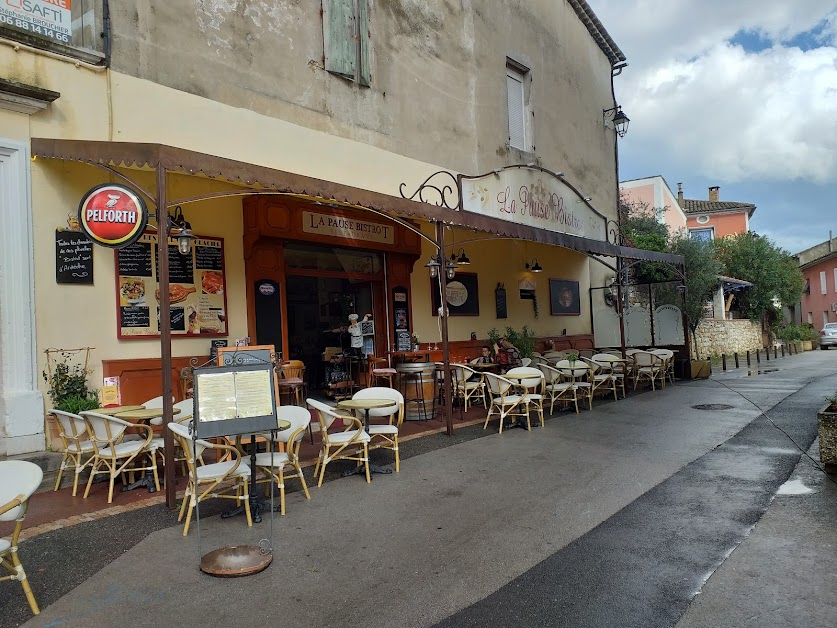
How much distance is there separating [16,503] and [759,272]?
31160 millimetres

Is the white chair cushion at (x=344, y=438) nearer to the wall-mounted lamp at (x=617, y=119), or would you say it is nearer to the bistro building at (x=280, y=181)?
the bistro building at (x=280, y=181)

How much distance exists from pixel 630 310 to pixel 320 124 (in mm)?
9962

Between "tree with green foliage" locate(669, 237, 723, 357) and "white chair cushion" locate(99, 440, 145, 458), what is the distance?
16.2m

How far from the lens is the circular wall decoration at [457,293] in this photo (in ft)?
39.3

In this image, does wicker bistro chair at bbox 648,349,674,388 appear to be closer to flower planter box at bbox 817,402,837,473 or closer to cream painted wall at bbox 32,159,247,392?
flower planter box at bbox 817,402,837,473

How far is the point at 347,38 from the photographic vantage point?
9.76m

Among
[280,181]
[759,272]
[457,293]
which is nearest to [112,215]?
[280,181]

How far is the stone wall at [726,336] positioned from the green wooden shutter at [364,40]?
1447 cm

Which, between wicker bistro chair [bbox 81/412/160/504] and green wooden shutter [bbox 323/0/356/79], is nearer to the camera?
wicker bistro chair [bbox 81/412/160/504]

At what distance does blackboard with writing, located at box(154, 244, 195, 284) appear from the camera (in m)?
7.72

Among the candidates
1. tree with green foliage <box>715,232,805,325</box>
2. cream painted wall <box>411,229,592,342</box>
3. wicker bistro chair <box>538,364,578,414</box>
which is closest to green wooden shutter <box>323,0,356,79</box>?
cream painted wall <box>411,229,592,342</box>

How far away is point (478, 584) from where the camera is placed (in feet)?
11.7

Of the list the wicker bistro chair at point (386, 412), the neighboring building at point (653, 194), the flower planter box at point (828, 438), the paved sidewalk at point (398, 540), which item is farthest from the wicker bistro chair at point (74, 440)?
the neighboring building at point (653, 194)

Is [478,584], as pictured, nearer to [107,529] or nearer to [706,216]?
[107,529]
